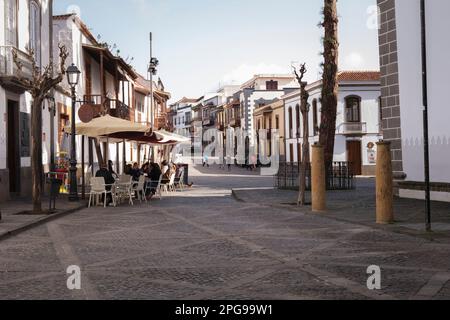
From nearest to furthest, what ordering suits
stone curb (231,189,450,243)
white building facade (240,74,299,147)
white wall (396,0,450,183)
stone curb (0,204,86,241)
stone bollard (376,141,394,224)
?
1. stone curb (231,189,450,243)
2. stone curb (0,204,86,241)
3. stone bollard (376,141,394,224)
4. white wall (396,0,450,183)
5. white building facade (240,74,299,147)

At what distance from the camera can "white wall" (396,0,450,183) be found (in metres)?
16.1

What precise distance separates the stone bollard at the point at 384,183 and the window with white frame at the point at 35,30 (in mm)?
14530

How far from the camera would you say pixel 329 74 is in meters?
22.3

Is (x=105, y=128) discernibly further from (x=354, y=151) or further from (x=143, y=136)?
(x=354, y=151)

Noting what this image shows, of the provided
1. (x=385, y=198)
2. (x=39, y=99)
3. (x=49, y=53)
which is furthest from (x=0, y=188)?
(x=385, y=198)

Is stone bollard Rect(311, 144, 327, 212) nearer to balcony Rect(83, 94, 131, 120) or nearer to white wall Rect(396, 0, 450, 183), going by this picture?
white wall Rect(396, 0, 450, 183)

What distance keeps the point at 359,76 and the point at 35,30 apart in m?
27.5

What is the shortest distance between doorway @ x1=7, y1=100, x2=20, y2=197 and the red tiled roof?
91.6 feet

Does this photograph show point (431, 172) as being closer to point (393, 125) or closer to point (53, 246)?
point (393, 125)

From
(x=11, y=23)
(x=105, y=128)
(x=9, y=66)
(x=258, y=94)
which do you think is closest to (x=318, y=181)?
(x=105, y=128)

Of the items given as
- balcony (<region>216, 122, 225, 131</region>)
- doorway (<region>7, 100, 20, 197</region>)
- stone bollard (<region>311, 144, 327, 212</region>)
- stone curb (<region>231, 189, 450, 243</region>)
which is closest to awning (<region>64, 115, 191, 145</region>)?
doorway (<region>7, 100, 20, 197</region>)

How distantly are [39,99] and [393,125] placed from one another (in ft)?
34.9

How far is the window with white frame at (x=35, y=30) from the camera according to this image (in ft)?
70.8

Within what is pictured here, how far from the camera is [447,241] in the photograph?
30.0 feet
